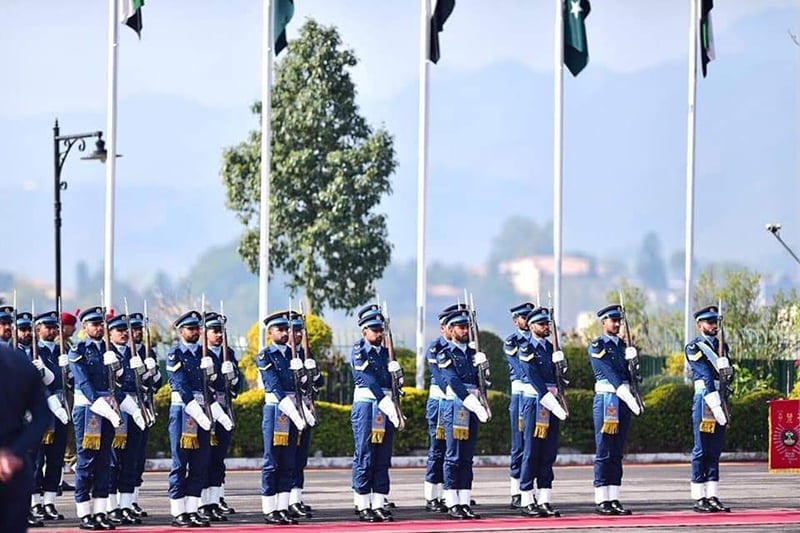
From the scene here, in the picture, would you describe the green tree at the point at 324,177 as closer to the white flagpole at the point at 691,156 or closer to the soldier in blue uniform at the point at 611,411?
the white flagpole at the point at 691,156

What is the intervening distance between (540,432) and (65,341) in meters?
4.96

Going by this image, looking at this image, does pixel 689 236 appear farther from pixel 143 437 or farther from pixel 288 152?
pixel 143 437

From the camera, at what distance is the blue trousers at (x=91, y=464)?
54.2ft

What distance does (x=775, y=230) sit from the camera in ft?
83.7

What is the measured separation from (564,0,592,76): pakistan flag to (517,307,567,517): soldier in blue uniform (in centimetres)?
1073

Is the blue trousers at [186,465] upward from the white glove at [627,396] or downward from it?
downward

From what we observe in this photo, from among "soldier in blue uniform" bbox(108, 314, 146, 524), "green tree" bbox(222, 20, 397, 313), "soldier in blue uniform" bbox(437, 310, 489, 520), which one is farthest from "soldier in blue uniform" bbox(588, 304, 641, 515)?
"green tree" bbox(222, 20, 397, 313)

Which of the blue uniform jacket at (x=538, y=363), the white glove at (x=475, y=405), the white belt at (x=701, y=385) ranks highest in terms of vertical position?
the blue uniform jacket at (x=538, y=363)

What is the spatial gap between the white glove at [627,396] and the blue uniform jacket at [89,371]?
505 cm

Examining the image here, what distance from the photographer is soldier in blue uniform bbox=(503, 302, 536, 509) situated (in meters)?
18.0

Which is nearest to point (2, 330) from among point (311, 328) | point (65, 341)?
point (65, 341)

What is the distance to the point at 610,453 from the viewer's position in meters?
17.6

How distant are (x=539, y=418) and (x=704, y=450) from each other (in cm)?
167

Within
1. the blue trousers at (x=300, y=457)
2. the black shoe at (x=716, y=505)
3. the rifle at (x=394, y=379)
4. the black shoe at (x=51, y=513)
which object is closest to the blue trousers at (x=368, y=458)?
the rifle at (x=394, y=379)
